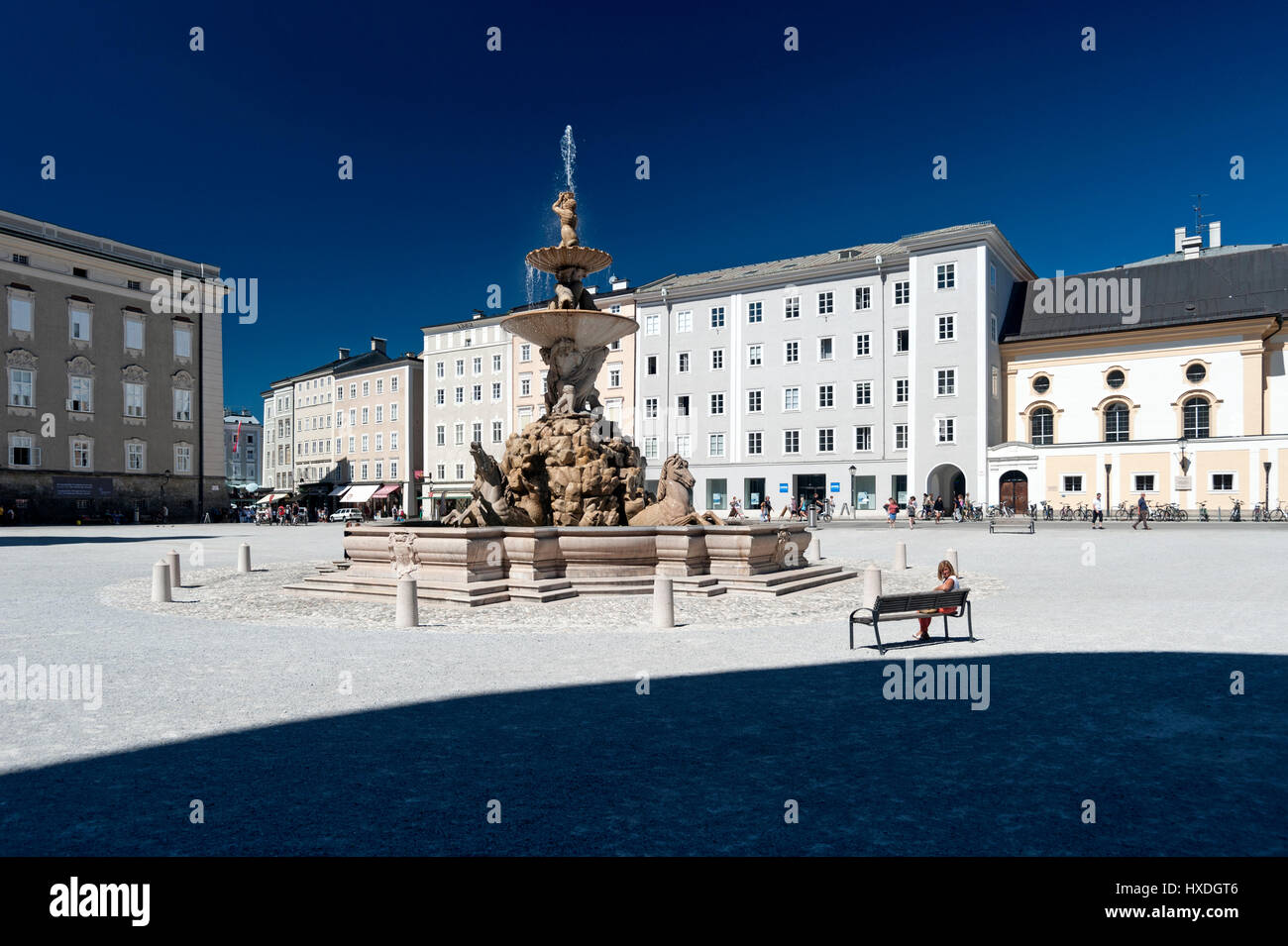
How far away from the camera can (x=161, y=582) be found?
44.1 ft

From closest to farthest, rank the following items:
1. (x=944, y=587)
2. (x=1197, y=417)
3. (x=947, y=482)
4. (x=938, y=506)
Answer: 1. (x=944, y=587)
2. (x=1197, y=417)
3. (x=938, y=506)
4. (x=947, y=482)

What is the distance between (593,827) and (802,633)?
6322mm

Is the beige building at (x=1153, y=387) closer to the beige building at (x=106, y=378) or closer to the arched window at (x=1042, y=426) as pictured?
the arched window at (x=1042, y=426)

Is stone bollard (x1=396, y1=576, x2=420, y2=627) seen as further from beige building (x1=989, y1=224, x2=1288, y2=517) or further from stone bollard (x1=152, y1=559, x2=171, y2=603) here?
beige building (x1=989, y1=224, x2=1288, y2=517)

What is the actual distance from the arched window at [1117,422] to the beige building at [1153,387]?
0.07 m

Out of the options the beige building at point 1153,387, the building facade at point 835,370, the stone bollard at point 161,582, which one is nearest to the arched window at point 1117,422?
the beige building at point 1153,387

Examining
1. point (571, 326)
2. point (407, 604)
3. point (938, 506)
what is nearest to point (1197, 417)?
point (938, 506)

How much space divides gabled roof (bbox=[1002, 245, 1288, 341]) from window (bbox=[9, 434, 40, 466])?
59006 mm

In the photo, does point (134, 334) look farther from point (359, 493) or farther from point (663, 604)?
point (663, 604)

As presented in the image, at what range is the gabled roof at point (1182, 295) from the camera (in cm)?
5059

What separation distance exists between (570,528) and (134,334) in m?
50.9

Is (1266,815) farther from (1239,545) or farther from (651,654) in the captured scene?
(1239,545)
